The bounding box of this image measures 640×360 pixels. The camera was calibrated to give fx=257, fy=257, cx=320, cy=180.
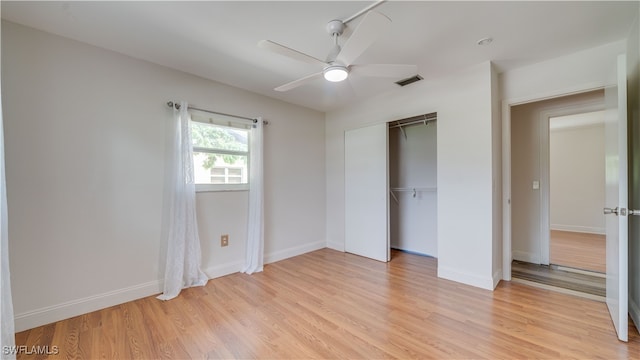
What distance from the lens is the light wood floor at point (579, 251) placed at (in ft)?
10.8

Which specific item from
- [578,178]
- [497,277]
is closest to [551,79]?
[497,277]

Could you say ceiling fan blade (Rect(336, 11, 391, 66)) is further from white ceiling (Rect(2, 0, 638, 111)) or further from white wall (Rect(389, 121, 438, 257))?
white wall (Rect(389, 121, 438, 257))

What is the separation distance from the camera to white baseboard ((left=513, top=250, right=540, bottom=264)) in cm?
345

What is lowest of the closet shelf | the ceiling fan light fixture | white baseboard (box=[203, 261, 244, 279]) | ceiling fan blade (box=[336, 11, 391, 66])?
white baseboard (box=[203, 261, 244, 279])

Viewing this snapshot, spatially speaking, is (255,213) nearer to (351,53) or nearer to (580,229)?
(351,53)

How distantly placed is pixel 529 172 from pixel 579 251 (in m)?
1.58

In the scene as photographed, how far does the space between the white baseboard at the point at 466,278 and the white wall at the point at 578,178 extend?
3500 millimetres

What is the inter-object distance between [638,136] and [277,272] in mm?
3616

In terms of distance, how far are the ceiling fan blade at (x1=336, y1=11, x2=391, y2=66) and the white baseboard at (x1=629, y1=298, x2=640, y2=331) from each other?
280 cm

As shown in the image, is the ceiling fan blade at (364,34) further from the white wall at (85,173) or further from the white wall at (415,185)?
the white wall at (415,185)

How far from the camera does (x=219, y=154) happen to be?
3.14 meters

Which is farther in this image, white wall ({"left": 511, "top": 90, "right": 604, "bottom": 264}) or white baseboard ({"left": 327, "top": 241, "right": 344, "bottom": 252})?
white baseboard ({"left": 327, "top": 241, "right": 344, "bottom": 252})

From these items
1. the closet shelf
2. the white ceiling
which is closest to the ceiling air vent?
the white ceiling

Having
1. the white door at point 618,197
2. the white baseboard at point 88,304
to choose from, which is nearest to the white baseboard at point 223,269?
the white baseboard at point 88,304
